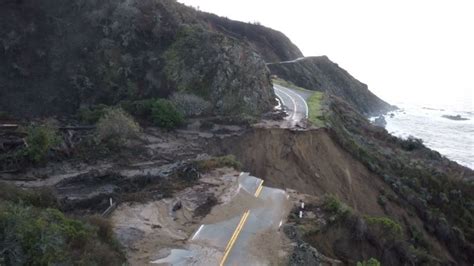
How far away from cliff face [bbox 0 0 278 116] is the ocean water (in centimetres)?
3133

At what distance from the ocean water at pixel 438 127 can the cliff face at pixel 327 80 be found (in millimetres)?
3862

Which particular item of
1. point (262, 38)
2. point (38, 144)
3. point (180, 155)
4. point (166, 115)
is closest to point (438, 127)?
point (262, 38)

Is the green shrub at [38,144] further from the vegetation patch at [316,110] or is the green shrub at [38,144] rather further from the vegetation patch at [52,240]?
the vegetation patch at [316,110]

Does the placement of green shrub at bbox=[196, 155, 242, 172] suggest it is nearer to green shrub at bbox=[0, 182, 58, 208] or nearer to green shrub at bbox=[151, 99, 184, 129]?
green shrub at bbox=[151, 99, 184, 129]

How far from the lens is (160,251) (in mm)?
13031

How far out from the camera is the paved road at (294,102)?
30311 mm

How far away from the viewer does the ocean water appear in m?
53.5

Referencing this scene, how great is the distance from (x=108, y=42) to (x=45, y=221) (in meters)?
20.6

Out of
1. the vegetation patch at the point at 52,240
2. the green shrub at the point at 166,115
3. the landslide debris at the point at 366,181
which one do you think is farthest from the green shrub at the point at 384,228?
the green shrub at the point at 166,115

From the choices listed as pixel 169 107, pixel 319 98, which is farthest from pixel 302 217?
pixel 319 98

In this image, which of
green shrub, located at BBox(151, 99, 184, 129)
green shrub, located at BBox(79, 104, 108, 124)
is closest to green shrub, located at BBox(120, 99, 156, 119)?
green shrub, located at BBox(151, 99, 184, 129)

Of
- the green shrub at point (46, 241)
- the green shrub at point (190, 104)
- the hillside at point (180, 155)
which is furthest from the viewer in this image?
the green shrub at point (190, 104)

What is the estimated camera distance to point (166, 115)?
25766 mm

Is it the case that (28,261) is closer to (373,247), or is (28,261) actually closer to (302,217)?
(302,217)
